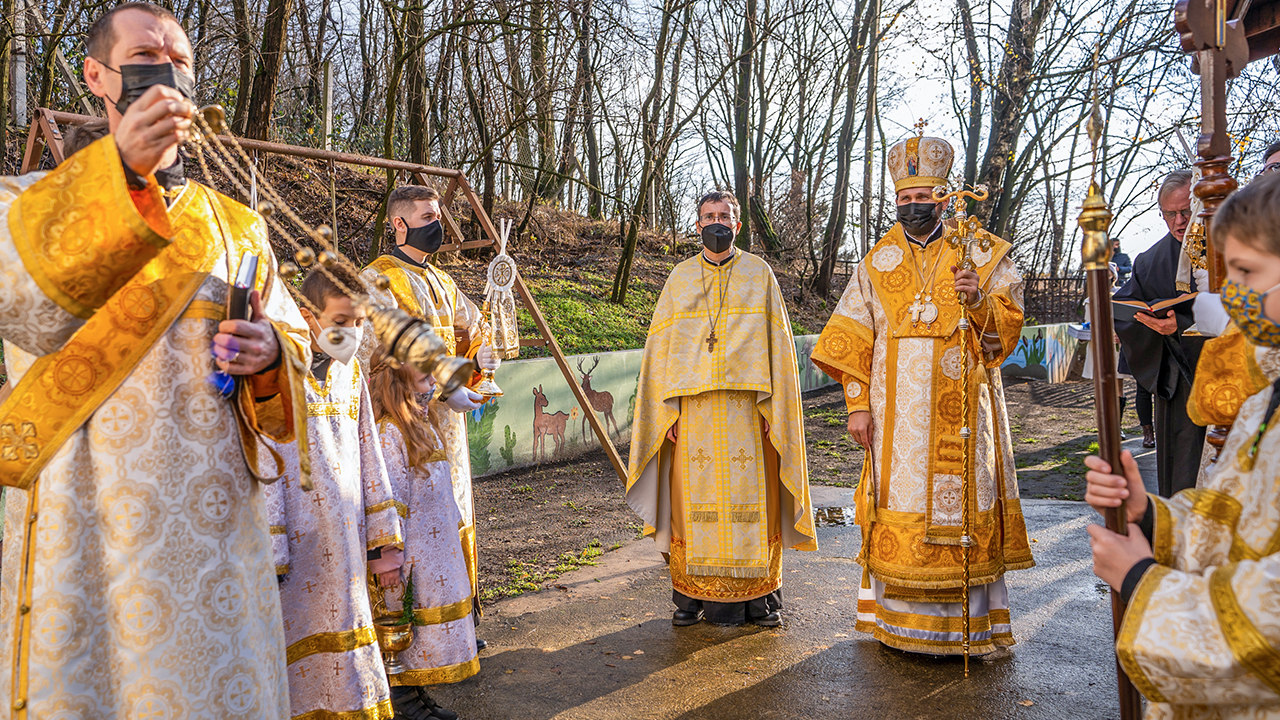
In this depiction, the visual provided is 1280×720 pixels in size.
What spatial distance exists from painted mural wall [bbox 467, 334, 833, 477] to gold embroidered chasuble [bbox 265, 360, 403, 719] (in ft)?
18.8

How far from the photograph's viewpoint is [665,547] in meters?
4.95

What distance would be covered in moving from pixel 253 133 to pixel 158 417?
32.5 ft

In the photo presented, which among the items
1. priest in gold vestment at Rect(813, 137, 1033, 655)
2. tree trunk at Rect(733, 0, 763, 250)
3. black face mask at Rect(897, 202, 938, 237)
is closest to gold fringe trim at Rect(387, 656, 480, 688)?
priest in gold vestment at Rect(813, 137, 1033, 655)

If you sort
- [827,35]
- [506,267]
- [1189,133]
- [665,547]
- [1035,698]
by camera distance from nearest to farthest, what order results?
1. [1035,698]
2. [665,547]
3. [506,267]
4. [1189,133]
5. [827,35]

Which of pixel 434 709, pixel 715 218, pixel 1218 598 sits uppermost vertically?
pixel 715 218

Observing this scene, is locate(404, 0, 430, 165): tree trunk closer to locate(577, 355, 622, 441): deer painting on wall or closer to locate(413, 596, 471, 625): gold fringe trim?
locate(577, 355, 622, 441): deer painting on wall

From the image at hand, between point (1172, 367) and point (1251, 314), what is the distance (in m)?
3.08

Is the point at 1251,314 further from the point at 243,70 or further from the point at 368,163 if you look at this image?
the point at 243,70

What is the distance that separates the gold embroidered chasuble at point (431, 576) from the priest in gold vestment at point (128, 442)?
4.33 feet

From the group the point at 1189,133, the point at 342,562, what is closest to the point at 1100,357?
the point at 342,562

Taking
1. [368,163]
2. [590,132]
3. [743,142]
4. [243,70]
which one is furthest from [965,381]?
[590,132]

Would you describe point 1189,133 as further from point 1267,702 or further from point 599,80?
point 1267,702

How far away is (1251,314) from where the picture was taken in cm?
153

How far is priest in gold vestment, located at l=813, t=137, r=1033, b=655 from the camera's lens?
399 cm
